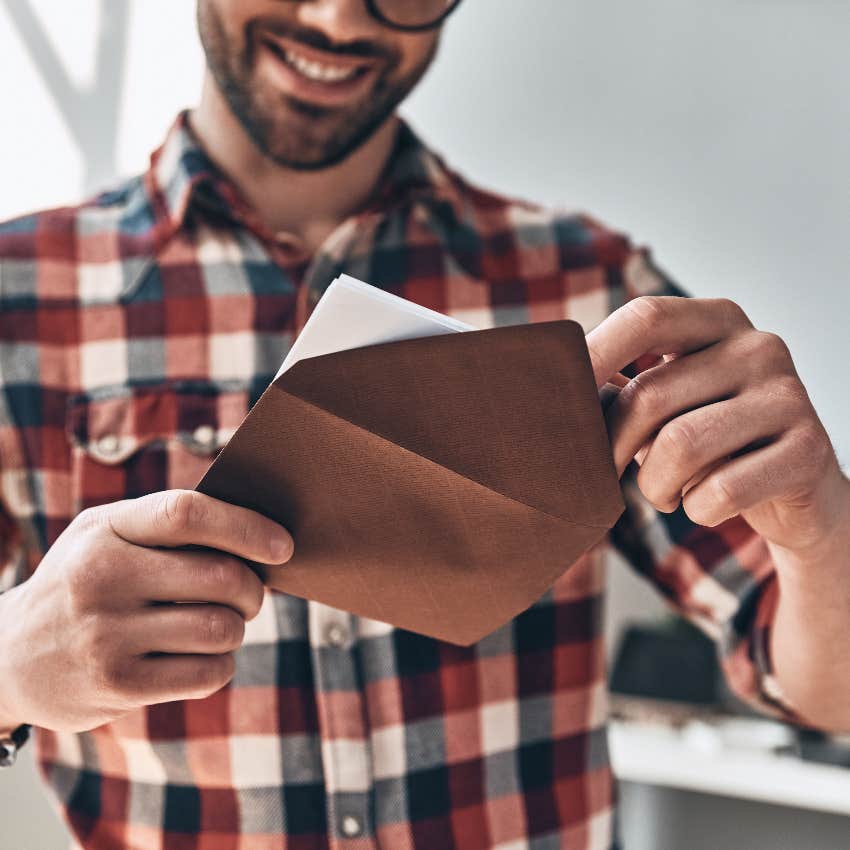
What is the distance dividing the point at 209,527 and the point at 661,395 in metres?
0.19

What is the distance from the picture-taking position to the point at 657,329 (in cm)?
36

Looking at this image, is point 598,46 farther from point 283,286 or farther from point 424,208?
point 283,286

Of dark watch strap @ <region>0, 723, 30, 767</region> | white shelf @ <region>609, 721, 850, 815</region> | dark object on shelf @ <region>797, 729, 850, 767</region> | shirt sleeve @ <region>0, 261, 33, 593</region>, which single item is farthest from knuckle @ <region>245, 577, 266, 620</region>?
dark object on shelf @ <region>797, 729, 850, 767</region>

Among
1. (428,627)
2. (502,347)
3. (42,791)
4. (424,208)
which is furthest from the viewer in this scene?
(424,208)

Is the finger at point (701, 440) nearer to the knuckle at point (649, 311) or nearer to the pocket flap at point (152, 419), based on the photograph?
the knuckle at point (649, 311)

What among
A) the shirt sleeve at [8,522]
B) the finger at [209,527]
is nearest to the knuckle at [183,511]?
the finger at [209,527]

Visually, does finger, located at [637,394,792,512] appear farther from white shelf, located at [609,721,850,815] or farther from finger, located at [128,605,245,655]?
white shelf, located at [609,721,850,815]

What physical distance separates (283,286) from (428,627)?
330 mm

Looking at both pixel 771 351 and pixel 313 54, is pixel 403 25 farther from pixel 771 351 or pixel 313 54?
pixel 771 351

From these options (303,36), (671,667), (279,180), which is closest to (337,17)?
(303,36)

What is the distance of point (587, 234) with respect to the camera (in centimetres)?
76

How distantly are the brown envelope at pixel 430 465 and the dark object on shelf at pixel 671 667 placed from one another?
96cm

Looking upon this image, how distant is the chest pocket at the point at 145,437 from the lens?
64cm

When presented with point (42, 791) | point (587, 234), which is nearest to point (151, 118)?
point (587, 234)
